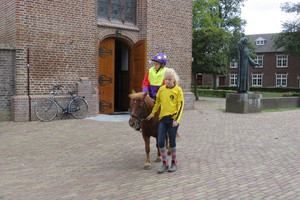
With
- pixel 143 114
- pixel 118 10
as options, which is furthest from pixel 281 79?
pixel 143 114

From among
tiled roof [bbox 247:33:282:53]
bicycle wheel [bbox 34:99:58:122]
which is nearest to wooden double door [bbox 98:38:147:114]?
bicycle wheel [bbox 34:99:58:122]

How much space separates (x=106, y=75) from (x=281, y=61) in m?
44.2

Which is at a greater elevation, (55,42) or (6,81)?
(55,42)

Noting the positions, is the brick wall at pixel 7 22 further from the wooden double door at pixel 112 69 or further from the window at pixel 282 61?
the window at pixel 282 61

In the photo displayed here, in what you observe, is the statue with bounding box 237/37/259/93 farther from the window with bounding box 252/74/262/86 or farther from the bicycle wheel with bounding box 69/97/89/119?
the window with bounding box 252/74/262/86

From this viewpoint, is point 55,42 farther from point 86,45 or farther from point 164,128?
point 164,128

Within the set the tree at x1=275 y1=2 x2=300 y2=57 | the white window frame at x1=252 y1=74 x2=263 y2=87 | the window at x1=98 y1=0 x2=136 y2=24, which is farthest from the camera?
the white window frame at x1=252 y1=74 x2=263 y2=87

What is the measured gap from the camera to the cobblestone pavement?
13.5ft

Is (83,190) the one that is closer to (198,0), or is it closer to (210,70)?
(210,70)

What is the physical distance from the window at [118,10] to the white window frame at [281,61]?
42288 mm

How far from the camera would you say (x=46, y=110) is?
10812mm

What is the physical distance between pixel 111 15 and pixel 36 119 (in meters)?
5.48

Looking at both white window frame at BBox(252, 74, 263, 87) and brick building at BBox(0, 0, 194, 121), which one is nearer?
brick building at BBox(0, 0, 194, 121)

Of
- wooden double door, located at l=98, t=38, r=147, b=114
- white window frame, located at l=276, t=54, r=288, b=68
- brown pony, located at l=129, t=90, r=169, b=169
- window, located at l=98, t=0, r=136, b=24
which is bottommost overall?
brown pony, located at l=129, t=90, r=169, b=169
